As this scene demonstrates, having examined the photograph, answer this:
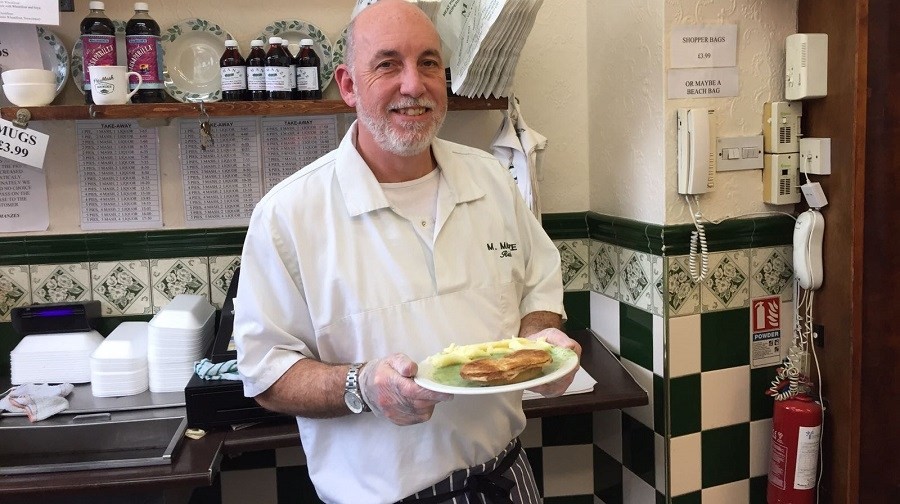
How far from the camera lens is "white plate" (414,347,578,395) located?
1.20 m

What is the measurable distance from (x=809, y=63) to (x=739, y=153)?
10.3 inches

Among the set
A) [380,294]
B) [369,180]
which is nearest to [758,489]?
Result: [380,294]

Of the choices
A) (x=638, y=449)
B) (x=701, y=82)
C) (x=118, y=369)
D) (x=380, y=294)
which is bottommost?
(x=638, y=449)

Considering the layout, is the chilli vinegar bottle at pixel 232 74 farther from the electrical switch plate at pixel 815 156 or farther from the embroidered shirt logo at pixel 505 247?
the electrical switch plate at pixel 815 156

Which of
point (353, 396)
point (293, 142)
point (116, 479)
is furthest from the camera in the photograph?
point (293, 142)

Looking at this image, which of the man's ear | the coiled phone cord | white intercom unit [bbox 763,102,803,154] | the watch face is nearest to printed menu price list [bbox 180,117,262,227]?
the man's ear

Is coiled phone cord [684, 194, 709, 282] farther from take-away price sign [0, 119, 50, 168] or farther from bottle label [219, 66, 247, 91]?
take-away price sign [0, 119, 50, 168]

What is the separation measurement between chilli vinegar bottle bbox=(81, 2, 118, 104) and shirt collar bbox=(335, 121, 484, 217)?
0.79m

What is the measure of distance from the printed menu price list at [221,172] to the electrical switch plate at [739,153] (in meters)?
1.23

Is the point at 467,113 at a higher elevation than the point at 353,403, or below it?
higher

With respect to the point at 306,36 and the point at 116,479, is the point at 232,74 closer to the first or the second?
the point at 306,36

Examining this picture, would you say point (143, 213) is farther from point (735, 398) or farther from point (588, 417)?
point (735, 398)

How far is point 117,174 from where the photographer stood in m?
2.20

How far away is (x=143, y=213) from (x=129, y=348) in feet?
1.35
